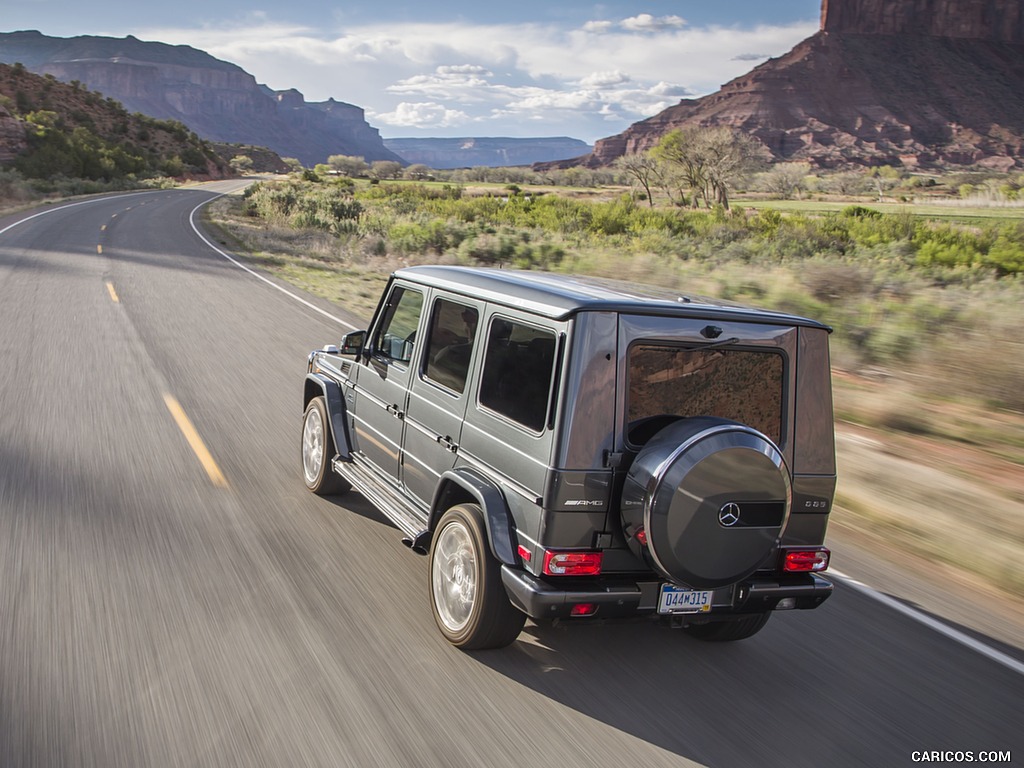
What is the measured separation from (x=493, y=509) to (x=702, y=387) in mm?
1111

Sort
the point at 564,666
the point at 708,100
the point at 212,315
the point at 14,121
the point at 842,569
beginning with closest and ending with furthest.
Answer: the point at 564,666
the point at 842,569
the point at 212,315
the point at 14,121
the point at 708,100

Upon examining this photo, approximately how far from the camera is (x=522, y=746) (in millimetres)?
3469

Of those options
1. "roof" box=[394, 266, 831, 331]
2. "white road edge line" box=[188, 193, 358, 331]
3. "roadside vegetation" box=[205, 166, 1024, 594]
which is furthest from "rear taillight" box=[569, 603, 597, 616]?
"white road edge line" box=[188, 193, 358, 331]

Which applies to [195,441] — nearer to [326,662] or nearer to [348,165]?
[326,662]

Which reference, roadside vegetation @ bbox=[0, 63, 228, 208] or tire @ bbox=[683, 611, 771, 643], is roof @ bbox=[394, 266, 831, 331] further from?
roadside vegetation @ bbox=[0, 63, 228, 208]

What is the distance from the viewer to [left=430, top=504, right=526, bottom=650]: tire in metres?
4.03

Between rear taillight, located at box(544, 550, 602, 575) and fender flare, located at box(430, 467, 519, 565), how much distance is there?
0.68 feet

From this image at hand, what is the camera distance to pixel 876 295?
13969 millimetres

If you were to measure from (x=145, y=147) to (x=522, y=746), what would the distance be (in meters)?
108

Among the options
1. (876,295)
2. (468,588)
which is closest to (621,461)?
(468,588)

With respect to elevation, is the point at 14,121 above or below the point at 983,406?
above

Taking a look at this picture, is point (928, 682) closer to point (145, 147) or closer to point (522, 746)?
point (522, 746)

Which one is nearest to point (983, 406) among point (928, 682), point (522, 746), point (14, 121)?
point (928, 682)

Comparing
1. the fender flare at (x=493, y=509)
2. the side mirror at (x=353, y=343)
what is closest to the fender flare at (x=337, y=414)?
the side mirror at (x=353, y=343)
